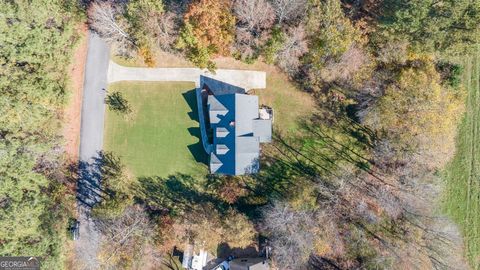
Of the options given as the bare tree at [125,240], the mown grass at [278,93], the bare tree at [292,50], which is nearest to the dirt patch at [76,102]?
the mown grass at [278,93]

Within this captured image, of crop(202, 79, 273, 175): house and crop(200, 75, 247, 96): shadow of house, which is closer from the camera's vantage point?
crop(202, 79, 273, 175): house

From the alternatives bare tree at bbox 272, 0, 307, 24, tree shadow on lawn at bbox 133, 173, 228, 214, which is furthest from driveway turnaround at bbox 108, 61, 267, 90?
tree shadow on lawn at bbox 133, 173, 228, 214

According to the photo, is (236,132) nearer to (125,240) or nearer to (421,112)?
(125,240)

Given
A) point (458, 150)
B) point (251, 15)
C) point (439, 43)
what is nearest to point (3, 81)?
point (251, 15)

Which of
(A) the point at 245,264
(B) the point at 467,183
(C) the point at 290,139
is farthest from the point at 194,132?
(B) the point at 467,183

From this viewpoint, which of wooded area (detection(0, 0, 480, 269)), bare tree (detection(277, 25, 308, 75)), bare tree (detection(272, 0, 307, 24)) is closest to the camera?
wooded area (detection(0, 0, 480, 269))

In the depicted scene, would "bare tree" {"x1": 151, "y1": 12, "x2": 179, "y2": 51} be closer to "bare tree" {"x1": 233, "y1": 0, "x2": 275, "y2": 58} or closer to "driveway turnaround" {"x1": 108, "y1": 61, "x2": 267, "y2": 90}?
"driveway turnaround" {"x1": 108, "y1": 61, "x2": 267, "y2": 90}

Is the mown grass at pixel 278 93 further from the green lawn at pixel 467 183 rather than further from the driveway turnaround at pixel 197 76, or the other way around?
the green lawn at pixel 467 183
